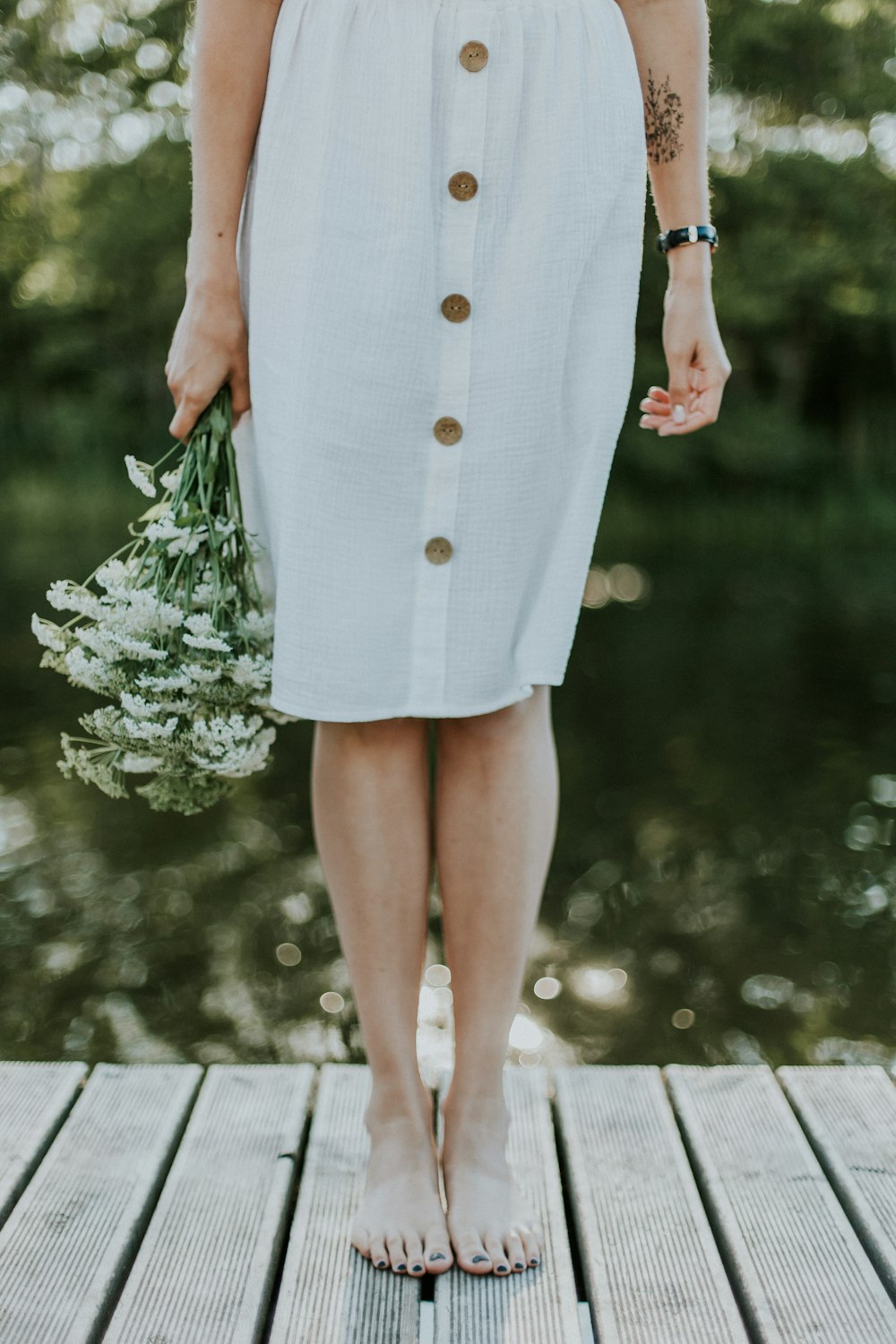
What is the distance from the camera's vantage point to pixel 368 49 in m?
1.17

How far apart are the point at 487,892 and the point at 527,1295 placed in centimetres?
35

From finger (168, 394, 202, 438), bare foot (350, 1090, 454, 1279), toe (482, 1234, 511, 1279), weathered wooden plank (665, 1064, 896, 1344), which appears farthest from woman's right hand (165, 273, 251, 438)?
weathered wooden plank (665, 1064, 896, 1344)

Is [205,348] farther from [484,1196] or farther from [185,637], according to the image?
[484,1196]

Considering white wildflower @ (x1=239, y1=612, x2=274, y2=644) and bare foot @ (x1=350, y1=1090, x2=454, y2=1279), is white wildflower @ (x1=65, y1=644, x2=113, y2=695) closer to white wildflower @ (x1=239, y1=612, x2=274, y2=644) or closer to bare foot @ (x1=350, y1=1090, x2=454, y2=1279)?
white wildflower @ (x1=239, y1=612, x2=274, y2=644)

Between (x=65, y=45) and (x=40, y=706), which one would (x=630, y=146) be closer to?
(x=40, y=706)

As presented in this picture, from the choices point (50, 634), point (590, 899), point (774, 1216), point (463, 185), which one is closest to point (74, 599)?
point (50, 634)

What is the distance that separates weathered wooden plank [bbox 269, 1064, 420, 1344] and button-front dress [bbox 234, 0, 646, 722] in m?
0.48

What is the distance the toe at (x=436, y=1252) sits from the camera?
119 cm

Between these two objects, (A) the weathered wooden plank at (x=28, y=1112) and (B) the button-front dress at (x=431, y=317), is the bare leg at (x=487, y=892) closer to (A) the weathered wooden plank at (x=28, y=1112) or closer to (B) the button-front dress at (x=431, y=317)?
(B) the button-front dress at (x=431, y=317)

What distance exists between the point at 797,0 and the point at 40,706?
37.6ft

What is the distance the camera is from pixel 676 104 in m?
1.33

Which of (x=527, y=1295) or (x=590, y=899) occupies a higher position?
(x=527, y=1295)

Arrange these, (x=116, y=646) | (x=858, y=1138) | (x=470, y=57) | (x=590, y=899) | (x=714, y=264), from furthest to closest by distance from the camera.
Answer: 1. (x=714, y=264)
2. (x=590, y=899)
3. (x=858, y=1138)
4. (x=116, y=646)
5. (x=470, y=57)

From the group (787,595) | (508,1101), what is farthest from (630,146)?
(787,595)
